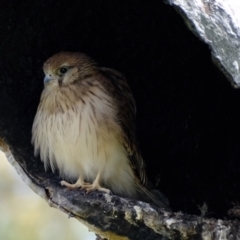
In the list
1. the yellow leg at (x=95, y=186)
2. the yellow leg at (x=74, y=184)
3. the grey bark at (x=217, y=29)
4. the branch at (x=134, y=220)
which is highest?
the grey bark at (x=217, y=29)

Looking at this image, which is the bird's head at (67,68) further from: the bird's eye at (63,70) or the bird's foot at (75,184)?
the bird's foot at (75,184)

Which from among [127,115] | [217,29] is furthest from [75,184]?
[217,29]

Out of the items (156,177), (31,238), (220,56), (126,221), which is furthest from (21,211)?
(220,56)

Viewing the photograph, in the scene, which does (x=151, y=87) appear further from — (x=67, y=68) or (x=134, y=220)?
(x=134, y=220)

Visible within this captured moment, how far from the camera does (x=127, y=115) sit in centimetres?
486

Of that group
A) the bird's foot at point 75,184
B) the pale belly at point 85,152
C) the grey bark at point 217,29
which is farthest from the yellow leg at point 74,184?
the grey bark at point 217,29

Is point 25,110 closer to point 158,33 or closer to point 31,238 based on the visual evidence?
point 158,33

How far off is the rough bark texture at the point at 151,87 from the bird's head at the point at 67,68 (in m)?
0.12

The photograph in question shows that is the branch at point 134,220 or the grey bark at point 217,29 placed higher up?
the grey bark at point 217,29

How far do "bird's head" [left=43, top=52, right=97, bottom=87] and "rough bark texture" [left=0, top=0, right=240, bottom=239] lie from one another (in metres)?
0.12

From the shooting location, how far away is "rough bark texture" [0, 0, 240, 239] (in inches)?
184

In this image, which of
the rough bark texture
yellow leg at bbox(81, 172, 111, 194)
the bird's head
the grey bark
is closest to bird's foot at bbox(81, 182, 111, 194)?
yellow leg at bbox(81, 172, 111, 194)

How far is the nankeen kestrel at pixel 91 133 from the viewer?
4750 mm

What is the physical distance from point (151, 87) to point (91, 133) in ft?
2.06
